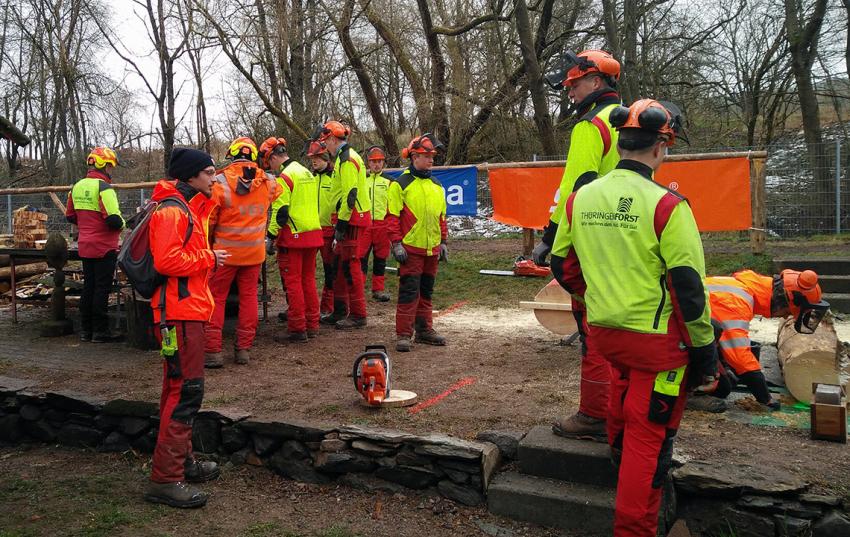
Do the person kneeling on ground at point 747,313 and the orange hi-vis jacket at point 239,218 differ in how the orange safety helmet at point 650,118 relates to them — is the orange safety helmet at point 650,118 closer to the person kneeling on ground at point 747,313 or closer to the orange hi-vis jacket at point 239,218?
the person kneeling on ground at point 747,313

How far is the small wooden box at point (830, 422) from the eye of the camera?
4527 mm

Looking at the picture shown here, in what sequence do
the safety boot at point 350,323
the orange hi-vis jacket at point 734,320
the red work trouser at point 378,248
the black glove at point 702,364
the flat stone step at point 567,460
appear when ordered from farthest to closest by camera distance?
the red work trouser at point 378,248 → the safety boot at point 350,323 → the orange hi-vis jacket at point 734,320 → the flat stone step at point 567,460 → the black glove at point 702,364

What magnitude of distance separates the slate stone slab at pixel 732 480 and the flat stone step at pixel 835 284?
6.37 meters

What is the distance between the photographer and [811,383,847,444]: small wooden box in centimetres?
453

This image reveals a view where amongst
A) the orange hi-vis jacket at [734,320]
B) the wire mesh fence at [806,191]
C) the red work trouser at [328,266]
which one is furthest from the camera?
the wire mesh fence at [806,191]

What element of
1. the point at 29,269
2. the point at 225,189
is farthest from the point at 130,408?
the point at 29,269

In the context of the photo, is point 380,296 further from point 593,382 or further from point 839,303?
point 593,382

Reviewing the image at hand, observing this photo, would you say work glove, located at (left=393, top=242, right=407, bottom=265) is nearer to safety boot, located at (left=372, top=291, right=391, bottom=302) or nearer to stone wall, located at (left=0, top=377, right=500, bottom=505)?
Result: stone wall, located at (left=0, top=377, right=500, bottom=505)

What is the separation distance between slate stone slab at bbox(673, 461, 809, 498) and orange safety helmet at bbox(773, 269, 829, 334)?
1.94m

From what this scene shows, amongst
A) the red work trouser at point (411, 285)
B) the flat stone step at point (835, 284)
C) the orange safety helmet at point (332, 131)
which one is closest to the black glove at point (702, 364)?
the red work trouser at point (411, 285)

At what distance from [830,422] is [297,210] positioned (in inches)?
211

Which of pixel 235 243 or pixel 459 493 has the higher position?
pixel 235 243

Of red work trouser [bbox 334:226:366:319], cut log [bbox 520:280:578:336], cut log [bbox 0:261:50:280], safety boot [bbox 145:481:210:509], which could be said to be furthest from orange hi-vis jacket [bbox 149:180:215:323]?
cut log [bbox 0:261:50:280]

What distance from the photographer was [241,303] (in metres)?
7.08
